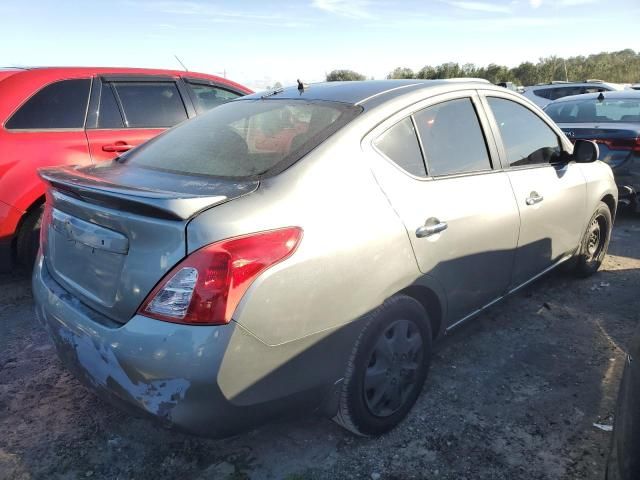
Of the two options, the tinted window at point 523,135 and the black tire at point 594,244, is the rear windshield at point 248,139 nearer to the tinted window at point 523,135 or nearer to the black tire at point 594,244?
the tinted window at point 523,135

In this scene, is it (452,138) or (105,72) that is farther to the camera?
(105,72)

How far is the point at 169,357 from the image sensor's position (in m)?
1.67

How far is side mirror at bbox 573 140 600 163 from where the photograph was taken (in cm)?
342

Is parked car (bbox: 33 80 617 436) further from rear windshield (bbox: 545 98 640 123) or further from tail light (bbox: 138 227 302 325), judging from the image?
rear windshield (bbox: 545 98 640 123)

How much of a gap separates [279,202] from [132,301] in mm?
→ 642

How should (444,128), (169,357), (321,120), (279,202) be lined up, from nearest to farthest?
(169,357), (279,202), (321,120), (444,128)

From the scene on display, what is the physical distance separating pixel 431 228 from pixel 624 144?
4.37 meters

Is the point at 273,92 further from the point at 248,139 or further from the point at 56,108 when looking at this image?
the point at 56,108

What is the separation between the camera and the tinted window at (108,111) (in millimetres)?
4383

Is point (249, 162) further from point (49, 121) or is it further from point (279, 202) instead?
point (49, 121)

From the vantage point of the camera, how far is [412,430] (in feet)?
7.88

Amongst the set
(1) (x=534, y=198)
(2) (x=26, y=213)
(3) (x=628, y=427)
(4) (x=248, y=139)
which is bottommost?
(3) (x=628, y=427)

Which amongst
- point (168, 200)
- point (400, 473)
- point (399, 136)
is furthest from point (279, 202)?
point (400, 473)

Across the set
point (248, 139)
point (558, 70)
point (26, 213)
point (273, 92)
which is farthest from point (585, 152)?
point (558, 70)
